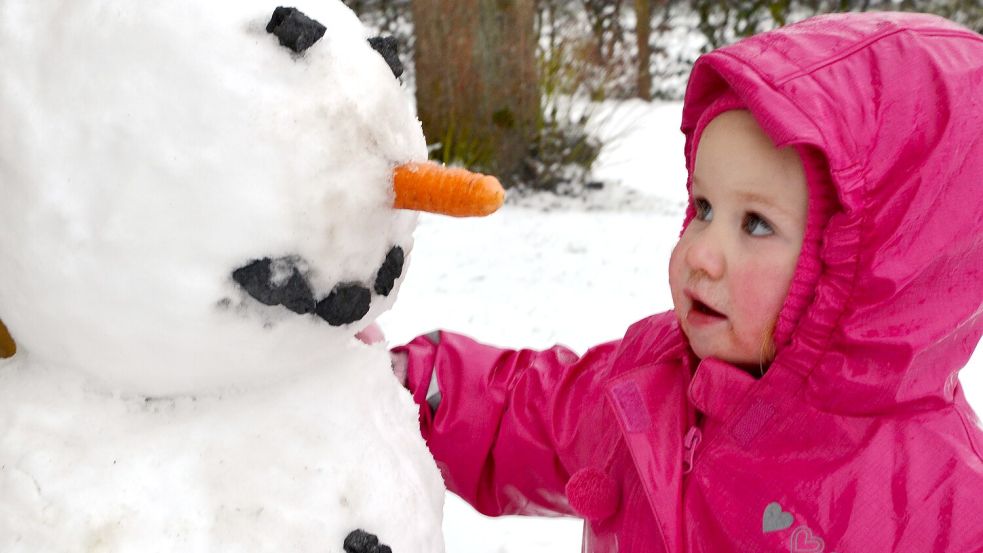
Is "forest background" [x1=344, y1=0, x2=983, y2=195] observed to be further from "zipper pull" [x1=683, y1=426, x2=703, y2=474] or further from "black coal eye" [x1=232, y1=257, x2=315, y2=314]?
"black coal eye" [x1=232, y1=257, x2=315, y2=314]

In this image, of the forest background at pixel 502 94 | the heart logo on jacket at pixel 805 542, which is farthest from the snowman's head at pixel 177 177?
the forest background at pixel 502 94

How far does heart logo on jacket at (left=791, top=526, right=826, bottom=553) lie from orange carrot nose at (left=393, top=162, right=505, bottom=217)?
1.88 feet

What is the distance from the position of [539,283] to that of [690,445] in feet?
6.15

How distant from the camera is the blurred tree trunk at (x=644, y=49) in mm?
7551

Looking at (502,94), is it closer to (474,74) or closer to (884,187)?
(474,74)

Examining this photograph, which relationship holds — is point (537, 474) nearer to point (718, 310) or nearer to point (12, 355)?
point (718, 310)

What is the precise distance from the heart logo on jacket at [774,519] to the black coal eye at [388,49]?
0.70 meters

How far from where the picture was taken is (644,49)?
7617 millimetres

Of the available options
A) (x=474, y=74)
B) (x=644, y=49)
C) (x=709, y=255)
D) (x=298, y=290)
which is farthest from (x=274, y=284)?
(x=644, y=49)

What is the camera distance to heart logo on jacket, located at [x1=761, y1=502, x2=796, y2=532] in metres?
1.14

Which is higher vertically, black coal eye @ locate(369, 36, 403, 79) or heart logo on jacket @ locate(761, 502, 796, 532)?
black coal eye @ locate(369, 36, 403, 79)

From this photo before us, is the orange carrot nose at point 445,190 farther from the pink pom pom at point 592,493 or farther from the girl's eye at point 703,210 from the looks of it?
the pink pom pom at point 592,493

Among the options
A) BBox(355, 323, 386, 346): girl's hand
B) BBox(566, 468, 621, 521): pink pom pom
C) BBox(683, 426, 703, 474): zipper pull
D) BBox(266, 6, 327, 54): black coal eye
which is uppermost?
BBox(266, 6, 327, 54): black coal eye

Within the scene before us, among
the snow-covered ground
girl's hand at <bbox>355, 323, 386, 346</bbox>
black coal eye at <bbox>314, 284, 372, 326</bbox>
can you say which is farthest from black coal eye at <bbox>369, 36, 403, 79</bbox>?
the snow-covered ground
